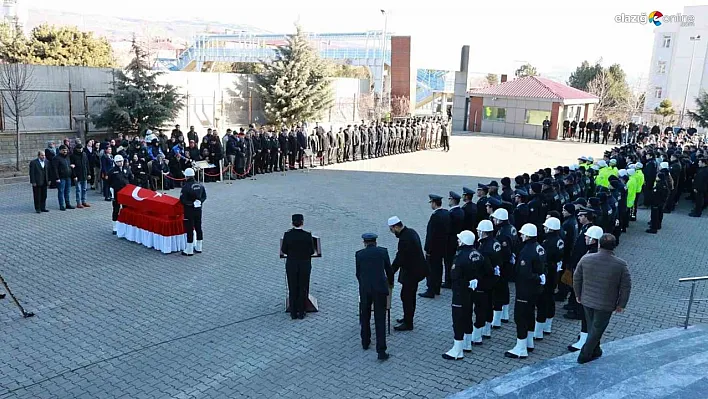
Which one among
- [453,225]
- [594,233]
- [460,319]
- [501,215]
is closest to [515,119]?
[453,225]

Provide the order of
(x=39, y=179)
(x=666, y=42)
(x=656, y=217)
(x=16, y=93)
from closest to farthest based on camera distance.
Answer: (x=39, y=179), (x=656, y=217), (x=16, y=93), (x=666, y=42)

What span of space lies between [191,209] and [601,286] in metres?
7.63

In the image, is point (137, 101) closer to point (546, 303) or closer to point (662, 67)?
point (546, 303)

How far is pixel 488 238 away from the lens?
7.49 m

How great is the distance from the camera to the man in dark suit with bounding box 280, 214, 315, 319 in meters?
8.13

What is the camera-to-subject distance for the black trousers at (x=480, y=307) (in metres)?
7.29

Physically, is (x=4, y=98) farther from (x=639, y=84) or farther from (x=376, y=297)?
(x=639, y=84)

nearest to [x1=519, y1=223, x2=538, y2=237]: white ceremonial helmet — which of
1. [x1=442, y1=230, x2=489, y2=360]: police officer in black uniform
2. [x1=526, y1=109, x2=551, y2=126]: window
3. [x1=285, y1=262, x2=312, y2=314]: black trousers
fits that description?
[x1=442, y1=230, x2=489, y2=360]: police officer in black uniform

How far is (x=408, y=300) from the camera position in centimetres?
797

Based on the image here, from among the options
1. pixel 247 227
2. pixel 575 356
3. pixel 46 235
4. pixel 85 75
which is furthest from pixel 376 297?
pixel 85 75

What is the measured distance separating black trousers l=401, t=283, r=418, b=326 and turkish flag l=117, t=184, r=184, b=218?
17.9ft

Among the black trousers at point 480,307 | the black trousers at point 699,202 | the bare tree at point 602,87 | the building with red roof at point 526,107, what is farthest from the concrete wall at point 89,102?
the bare tree at point 602,87

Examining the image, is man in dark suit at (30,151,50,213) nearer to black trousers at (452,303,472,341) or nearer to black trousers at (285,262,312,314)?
black trousers at (285,262,312,314)

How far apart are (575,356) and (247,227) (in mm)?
8392
